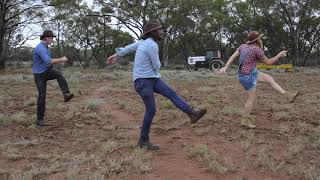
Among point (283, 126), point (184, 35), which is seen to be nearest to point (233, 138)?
point (283, 126)

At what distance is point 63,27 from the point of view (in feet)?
159

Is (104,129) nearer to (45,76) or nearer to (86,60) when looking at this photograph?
(45,76)

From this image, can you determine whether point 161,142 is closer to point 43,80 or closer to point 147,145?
point 147,145

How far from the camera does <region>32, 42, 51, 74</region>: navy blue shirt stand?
837cm

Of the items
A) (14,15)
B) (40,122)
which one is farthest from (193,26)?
(40,122)

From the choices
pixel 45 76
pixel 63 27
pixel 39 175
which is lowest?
pixel 39 175

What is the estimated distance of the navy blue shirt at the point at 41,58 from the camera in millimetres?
8370

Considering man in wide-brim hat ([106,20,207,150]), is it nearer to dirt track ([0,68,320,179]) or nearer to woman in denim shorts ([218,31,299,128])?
dirt track ([0,68,320,179])

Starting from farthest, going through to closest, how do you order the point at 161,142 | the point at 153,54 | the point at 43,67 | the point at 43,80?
the point at 43,80 < the point at 43,67 < the point at 161,142 < the point at 153,54

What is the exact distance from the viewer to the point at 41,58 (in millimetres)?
8500

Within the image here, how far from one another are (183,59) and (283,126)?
48.8 metres

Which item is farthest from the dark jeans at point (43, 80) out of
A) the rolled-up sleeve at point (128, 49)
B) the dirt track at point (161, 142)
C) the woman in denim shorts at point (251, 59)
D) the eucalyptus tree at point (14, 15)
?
the eucalyptus tree at point (14, 15)

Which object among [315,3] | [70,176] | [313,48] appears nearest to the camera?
[70,176]

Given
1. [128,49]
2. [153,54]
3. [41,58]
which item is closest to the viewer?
[153,54]
